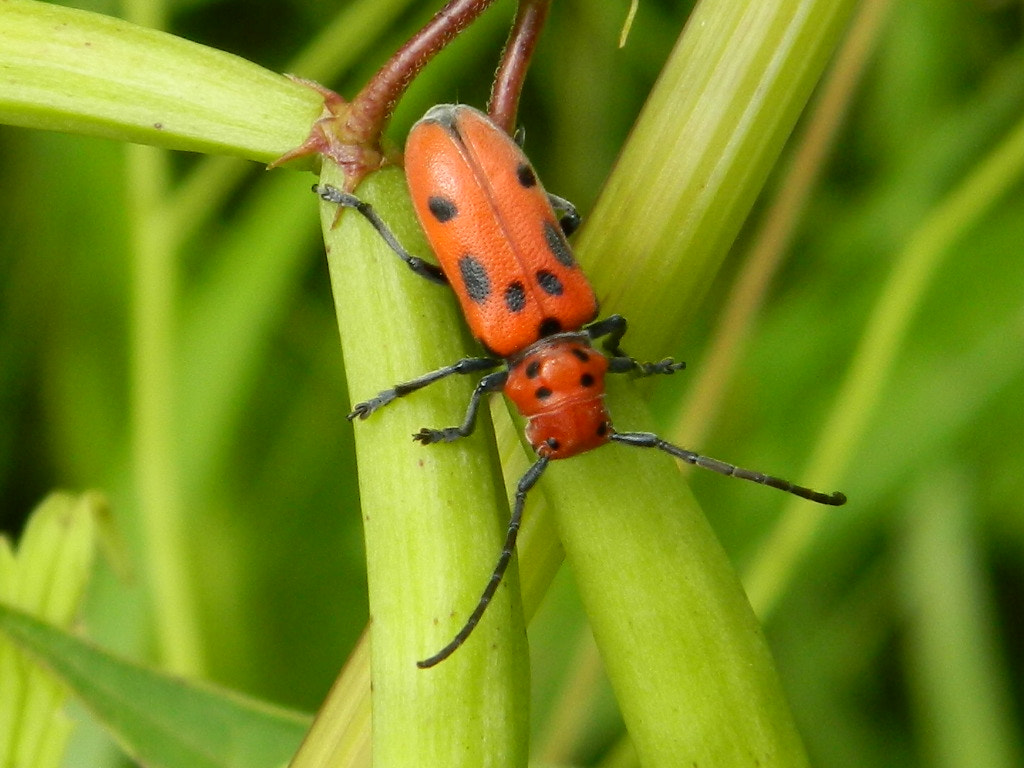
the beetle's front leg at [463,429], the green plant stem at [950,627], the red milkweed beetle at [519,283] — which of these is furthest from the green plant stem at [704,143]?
the green plant stem at [950,627]

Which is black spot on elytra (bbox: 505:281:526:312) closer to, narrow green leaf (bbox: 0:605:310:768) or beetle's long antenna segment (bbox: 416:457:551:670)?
beetle's long antenna segment (bbox: 416:457:551:670)

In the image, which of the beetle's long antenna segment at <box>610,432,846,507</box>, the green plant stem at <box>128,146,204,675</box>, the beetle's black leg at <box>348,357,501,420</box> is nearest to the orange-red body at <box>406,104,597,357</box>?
the beetle's long antenna segment at <box>610,432,846,507</box>

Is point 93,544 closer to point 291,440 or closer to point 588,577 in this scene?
point 588,577

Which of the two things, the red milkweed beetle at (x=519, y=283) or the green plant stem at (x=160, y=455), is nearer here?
the red milkweed beetle at (x=519, y=283)

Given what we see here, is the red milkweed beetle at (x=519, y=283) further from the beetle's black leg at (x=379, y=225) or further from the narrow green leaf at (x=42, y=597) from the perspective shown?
the narrow green leaf at (x=42, y=597)

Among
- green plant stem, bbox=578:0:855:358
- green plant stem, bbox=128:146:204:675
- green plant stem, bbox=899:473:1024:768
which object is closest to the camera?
green plant stem, bbox=578:0:855:358

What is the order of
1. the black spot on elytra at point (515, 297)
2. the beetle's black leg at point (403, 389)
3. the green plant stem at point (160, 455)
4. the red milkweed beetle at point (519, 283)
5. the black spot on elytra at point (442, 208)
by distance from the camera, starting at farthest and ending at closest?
the green plant stem at point (160, 455)
the black spot on elytra at point (515, 297)
the black spot on elytra at point (442, 208)
the red milkweed beetle at point (519, 283)
the beetle's black leg at point (403, 389)

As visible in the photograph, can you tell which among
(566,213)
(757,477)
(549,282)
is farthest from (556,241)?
(757,477)

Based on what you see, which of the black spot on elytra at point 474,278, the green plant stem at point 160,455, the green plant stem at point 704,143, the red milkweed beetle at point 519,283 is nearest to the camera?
the green plant stem at point 704,143
